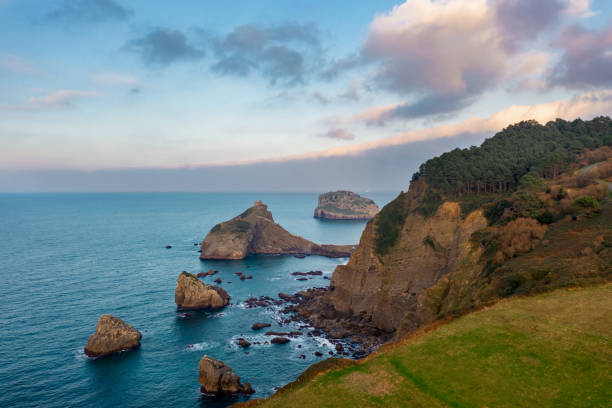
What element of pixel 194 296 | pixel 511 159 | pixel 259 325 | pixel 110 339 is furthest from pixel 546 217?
pixel 194 296

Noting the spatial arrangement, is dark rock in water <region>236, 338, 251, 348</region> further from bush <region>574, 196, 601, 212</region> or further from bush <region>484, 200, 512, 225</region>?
bush <region>574, 196, 601, 212</region>

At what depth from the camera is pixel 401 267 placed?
75.1 meters

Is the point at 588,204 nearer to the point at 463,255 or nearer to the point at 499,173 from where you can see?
the point at 463,255

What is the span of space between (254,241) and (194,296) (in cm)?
7394

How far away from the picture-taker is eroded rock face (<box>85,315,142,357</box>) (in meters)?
60.3

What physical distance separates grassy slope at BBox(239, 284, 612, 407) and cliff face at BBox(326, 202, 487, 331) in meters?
36.7

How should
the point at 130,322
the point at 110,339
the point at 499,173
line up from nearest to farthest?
A: the point at 110,339
the point at 130,322
the point at 499,173

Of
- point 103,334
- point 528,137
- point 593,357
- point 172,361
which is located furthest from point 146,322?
point 528,137

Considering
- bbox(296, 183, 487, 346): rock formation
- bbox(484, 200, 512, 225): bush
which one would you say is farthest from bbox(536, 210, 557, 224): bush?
bbox(296, 183, 487, 346): rock formation

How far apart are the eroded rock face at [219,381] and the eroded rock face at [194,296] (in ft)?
119

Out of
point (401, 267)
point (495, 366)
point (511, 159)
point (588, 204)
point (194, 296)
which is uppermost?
point (511, 159)

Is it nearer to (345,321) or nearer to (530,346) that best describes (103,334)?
(345,321)

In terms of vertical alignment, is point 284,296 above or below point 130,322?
below

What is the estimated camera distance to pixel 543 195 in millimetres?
56406
